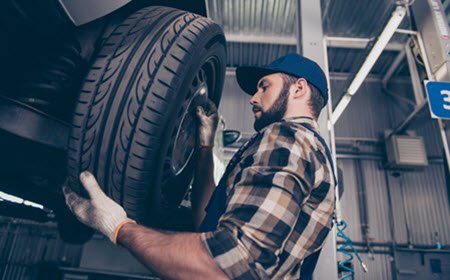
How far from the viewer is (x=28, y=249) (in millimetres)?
6512

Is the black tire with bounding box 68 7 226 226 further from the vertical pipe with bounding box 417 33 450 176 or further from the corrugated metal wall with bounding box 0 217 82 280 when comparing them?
the corrugated metal wall with bounding box 0 217 82 280

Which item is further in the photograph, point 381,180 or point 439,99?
point 381,180

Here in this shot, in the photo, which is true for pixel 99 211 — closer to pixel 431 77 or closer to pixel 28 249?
pixel 431 77

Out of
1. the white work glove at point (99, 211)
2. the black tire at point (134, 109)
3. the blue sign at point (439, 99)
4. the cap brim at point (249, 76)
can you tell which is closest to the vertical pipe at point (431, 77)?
the blue sign at point (439, 99)

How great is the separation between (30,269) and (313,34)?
730cm

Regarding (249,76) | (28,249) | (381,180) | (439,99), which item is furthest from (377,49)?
(28,249)

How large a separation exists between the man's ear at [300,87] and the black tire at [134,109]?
0.42m

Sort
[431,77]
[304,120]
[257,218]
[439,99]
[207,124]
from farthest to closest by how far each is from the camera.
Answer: [431,77] → [439,99] → [207,124] → [304,120] → [257,218]

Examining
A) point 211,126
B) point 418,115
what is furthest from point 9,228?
point 418,115

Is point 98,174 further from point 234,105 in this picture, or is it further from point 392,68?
point 392,68

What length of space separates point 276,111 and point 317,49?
0.77m

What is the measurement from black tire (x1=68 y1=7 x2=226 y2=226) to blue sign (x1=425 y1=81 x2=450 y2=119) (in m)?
1.70

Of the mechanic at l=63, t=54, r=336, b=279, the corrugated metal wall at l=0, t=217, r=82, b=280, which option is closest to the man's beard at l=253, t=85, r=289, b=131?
the mechanic at l=63, t=54, r=336, b=279

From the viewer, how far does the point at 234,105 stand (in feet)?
21.9
